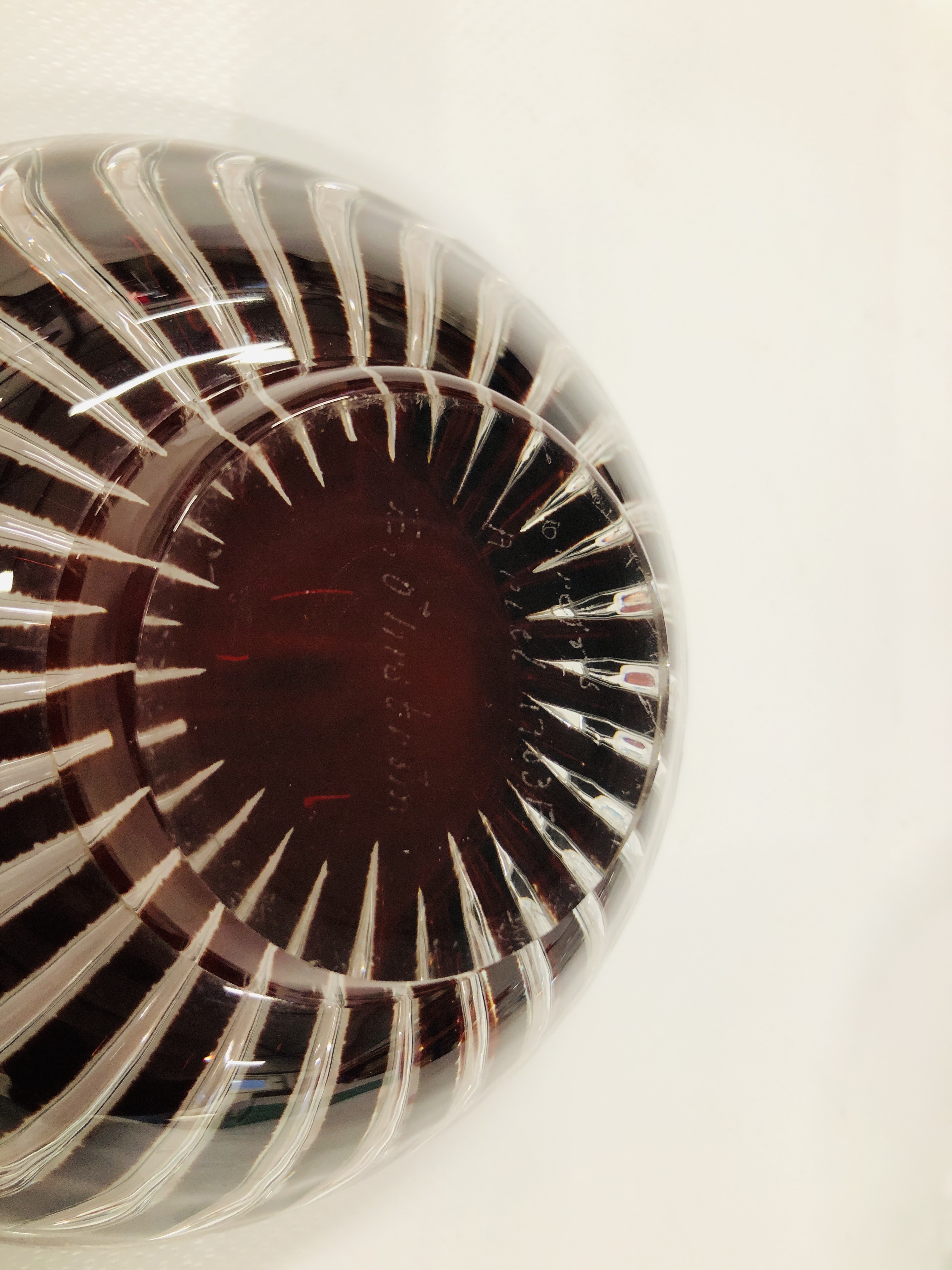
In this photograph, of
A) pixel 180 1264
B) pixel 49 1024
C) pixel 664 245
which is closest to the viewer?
pixel 49 1024

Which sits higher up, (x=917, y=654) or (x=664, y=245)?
(x=664, y=245)

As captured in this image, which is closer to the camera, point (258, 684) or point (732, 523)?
point (258, 684)

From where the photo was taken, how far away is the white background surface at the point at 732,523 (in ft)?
1.29

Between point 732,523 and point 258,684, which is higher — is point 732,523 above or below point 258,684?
above

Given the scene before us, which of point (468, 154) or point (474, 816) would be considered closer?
point (474, 816)

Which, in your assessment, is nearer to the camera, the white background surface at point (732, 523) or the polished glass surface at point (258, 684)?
the polished glass surface at point (258, 684)

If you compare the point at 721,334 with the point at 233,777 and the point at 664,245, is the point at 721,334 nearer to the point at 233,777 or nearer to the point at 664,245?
the point at 664,245

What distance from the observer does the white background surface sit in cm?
39

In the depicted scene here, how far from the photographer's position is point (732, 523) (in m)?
0.48

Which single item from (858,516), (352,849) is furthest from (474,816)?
(858,516)

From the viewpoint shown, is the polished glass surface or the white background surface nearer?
the polished glass surface

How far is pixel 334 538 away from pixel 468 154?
10.8 inches

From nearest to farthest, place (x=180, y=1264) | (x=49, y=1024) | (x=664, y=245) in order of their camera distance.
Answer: (x=49, y=1024) < (x=180, y=1264) < (x=664, y=245)

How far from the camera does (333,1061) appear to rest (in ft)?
0.84
